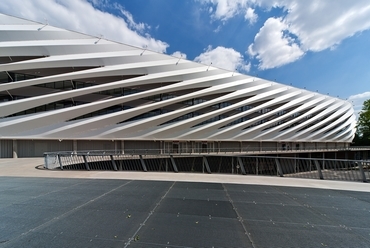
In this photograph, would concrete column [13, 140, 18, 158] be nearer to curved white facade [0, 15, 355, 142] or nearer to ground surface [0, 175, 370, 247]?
curved white facade [0, 15, 355, 142]

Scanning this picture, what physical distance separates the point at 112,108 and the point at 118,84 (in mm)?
3940

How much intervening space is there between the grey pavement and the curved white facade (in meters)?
19.0

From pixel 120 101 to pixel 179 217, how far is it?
948 inches

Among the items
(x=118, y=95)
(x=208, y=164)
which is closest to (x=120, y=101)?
(x=118, y=95)

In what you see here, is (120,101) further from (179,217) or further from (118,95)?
(179,217)

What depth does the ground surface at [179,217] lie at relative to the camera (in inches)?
133

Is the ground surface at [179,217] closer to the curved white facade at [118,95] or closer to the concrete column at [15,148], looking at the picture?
the curved white facade at [118,95]

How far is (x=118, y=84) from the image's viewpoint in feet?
83.8

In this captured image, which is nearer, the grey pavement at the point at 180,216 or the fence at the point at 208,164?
the grey pavement at the point at 180,216

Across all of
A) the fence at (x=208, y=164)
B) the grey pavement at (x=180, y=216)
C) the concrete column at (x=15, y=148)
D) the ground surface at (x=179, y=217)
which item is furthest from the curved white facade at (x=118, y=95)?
the ground surface at (x=179, y=217)

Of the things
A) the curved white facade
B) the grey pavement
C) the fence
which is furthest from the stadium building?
the grey pavement

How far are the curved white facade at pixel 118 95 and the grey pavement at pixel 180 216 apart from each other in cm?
1898

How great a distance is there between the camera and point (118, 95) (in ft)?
91.4

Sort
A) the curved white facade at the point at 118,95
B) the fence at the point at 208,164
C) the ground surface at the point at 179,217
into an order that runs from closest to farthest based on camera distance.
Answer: the ground surface at the point at 179,217
the fence at the point at 208,164
the curved white facade at the point at 118,95
